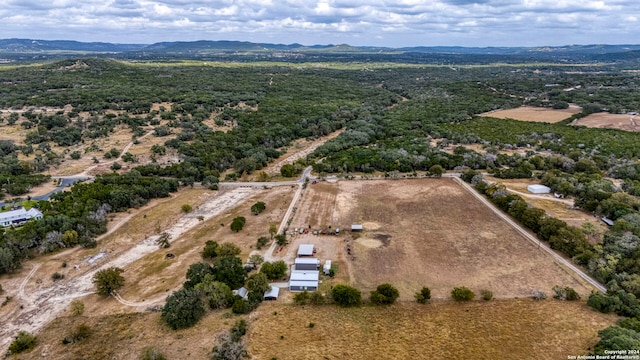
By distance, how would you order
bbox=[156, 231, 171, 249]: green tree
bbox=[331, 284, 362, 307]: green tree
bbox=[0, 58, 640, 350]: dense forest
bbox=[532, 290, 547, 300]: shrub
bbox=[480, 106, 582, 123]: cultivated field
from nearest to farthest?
bbox=[331, 284, 362, 307]: green tree
bbox=[532, 290, 547, 300]: shrub
bbox=[0, 58, 640, 350]: dense forest
bbox=[156, 231, 171, 249]: green tree
bbox=[480, 106, 582, 123]: cultivated field

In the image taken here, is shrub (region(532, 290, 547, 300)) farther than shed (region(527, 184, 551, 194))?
No

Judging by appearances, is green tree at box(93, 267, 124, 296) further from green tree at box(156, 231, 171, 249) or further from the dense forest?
the dense forest

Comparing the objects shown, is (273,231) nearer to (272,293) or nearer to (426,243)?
(272,293)

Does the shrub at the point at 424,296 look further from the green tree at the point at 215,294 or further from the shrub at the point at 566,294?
the green tree at the point at 215,294

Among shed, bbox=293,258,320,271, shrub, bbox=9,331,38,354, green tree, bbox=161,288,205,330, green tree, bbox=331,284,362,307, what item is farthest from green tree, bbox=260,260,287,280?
shrub, bbox=9,331,38,354

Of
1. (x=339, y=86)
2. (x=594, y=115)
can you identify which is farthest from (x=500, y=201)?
(x=339, y=86)

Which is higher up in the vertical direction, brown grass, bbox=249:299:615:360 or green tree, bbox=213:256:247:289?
green tree, bbox=213:256:247:289

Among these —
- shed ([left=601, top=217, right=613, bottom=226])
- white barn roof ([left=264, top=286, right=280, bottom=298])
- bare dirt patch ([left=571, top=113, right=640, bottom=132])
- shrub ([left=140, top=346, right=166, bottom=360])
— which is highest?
bare dirt patch ([left=571, top=113, right=640, bottom=132])

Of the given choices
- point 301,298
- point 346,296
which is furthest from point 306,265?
point 346,296

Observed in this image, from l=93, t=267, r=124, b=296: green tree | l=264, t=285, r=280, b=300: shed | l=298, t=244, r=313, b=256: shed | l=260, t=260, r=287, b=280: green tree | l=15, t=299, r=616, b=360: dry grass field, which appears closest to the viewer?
l=15, t=299, r=616, b=360: dry grass field
